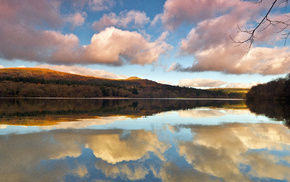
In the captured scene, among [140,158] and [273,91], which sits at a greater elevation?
[273,91]

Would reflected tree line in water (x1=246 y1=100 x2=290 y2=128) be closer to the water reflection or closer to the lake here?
the lake

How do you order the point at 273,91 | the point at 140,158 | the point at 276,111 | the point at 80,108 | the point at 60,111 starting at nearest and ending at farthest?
1. the point at 140,158
2. the point at 60,111
3. the point at 276,111
4. the point at 80,108
5. the point at 273,91

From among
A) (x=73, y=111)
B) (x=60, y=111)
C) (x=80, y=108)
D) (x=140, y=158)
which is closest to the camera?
(x=140, y=158)

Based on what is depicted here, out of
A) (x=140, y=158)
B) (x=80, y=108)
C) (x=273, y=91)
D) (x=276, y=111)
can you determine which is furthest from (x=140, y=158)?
(x=273, y=91)

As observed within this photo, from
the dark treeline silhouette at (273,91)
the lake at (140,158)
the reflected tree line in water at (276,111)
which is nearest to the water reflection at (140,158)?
the lake at (140,158)

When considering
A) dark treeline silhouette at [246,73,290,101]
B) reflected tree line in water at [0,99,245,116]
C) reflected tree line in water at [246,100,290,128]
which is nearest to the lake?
reflected tree line in water at [246,100,290,128]

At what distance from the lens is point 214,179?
5.79 m

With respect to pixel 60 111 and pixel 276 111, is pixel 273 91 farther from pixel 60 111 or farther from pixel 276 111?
pixel 60 111

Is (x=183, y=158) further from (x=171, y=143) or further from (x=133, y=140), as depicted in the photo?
(x=133, y=140)

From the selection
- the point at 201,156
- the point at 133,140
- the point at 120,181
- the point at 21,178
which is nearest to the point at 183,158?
the point at 201,156

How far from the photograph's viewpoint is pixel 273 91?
90.5 meters

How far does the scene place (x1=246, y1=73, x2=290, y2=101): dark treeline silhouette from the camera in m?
75.8

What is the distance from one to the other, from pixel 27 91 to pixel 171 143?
445 ft

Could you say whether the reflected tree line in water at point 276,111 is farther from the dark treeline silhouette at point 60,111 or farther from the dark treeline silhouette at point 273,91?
the dark treeline silhouette at point 273,91
